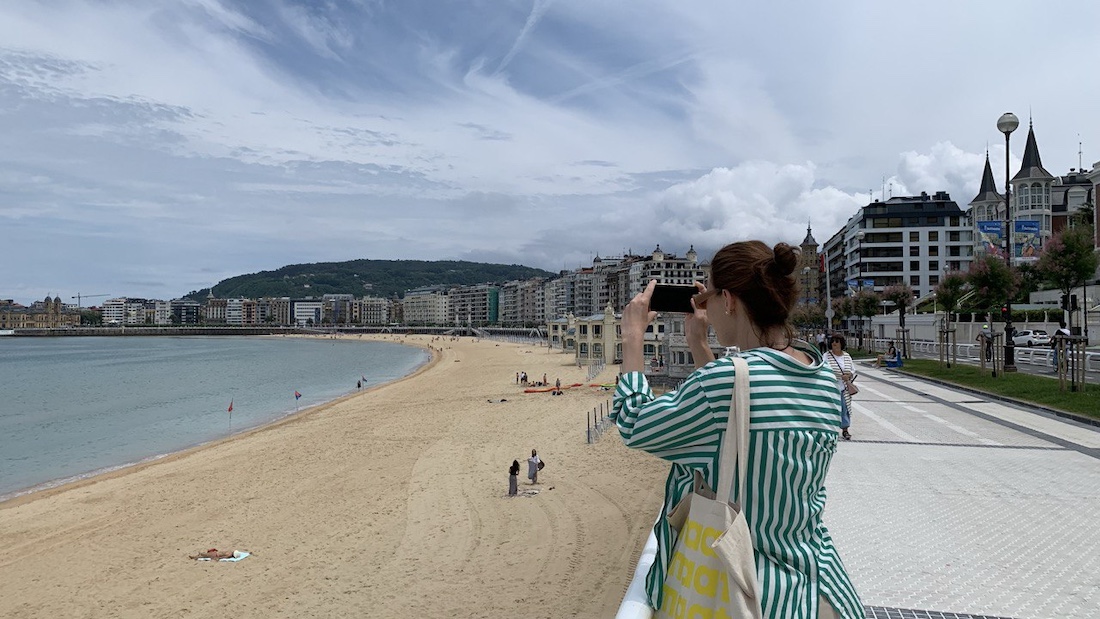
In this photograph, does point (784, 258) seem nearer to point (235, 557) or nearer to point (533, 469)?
point (235, 557)

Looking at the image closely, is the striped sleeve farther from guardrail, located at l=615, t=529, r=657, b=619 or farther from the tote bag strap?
guardrail, located at l=615, t=529, r=657, b=619

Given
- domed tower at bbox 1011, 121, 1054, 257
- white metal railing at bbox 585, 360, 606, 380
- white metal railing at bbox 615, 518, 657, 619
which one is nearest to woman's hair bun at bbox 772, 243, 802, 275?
white metal railing at bbox 615, 518, 657, 619

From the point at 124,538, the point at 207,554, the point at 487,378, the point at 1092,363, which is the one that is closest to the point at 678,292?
the point at 207,554

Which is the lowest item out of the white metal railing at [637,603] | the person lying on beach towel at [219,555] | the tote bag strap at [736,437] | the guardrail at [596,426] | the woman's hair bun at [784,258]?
the person lying on beach towel at [219,555]

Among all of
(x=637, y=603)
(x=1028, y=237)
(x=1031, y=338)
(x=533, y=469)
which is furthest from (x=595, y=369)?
(x=637, y=603)

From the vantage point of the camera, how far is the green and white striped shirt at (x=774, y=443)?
1552mm

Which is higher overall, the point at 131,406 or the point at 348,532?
the point at 348,532

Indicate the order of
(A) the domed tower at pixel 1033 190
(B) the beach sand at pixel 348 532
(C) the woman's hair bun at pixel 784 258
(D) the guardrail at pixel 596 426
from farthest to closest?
(A) the domed tower at pixel 1033 190 < (D) the guardrail at pixel 596 426 < (B) the beach sand at pixel 348 532 < (C) the woman's hair bun at pixel 784 258

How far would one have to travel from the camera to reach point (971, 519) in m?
6.25

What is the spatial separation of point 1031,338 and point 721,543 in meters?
38.3

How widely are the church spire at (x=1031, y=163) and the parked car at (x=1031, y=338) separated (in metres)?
28.0

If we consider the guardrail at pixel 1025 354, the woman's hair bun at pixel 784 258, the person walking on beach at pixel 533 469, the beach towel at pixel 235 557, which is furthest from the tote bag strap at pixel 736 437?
the guardrail at pixel 1025 354

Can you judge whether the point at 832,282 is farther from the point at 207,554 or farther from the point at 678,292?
the point at 678,292

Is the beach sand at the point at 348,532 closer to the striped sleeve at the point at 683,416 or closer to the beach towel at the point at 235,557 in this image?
the beach towel at the point at 235,557
